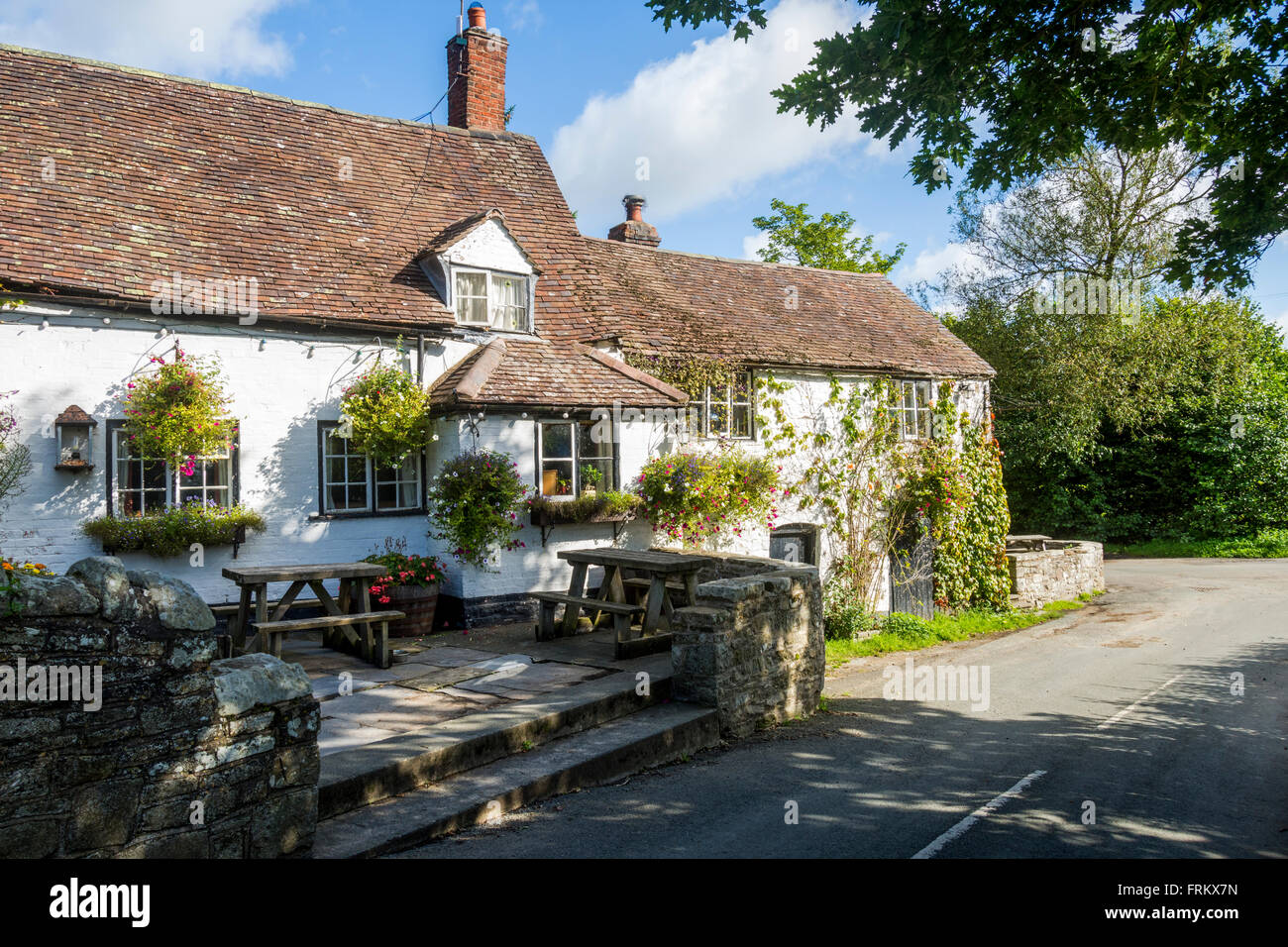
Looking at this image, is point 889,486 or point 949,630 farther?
point 889,486

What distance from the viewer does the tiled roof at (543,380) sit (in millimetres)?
11242

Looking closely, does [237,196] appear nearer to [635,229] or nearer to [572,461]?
[572,461]

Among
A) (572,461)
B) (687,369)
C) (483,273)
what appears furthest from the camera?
(687,369)

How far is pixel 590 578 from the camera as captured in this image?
1209 cm

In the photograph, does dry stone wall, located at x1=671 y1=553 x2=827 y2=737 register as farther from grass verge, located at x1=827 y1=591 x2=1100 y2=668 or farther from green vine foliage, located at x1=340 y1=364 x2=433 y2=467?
green vine foliage, located at x1=340 y1=364 x2=433 y2=467

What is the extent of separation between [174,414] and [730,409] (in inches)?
336

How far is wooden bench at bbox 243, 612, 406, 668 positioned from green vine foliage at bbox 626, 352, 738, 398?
643 cm

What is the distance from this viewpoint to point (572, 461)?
12.3 metres

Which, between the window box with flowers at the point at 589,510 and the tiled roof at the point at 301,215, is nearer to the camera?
the tiled roof at the point at 301,215

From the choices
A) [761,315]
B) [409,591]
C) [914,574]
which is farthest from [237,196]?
[914,574]

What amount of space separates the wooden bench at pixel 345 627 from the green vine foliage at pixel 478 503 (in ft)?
6.48

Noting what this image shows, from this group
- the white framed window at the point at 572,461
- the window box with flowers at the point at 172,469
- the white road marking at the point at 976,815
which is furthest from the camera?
the white framed window at the point at 572,461

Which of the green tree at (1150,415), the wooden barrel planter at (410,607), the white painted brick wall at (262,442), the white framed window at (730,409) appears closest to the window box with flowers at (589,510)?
the white painted brick wall at (262,442)

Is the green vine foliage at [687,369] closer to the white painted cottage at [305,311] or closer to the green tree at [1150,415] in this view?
the white painted cottage at [305,311]
